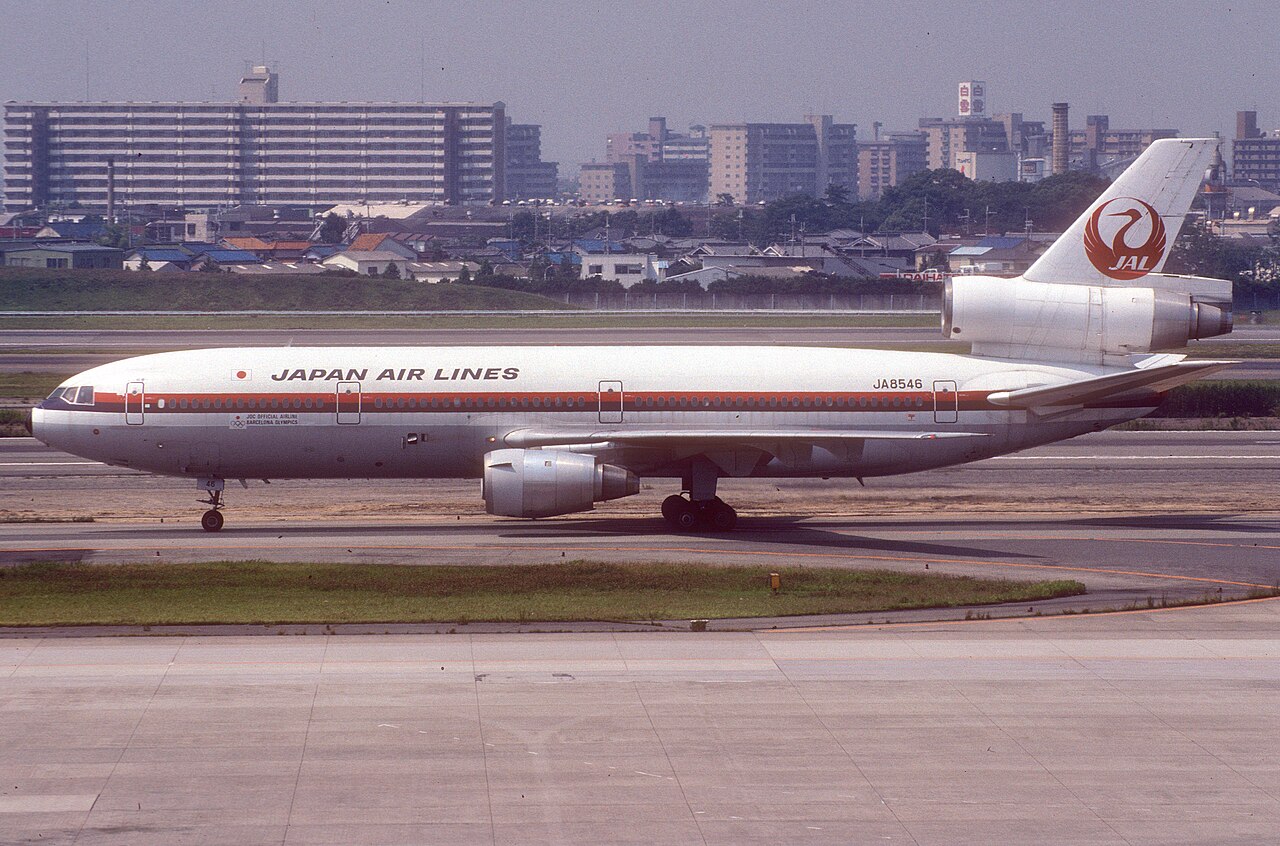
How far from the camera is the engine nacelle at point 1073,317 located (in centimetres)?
4112

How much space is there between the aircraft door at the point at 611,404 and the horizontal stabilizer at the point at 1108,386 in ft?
34.0

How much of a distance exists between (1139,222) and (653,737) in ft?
87.5

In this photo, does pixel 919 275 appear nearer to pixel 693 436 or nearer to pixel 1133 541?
pixel 1133 541

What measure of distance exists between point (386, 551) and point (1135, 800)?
22335mm

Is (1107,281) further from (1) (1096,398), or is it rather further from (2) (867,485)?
(2) (867,485)

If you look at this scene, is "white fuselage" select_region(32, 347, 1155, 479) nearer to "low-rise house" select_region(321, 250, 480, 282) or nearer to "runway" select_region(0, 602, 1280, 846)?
"runway" select_region(0, 602, 1280, 846)

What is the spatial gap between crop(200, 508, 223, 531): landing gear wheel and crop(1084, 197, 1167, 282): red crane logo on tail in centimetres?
2572

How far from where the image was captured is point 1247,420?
63812 millimetres

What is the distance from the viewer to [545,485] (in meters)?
38.8

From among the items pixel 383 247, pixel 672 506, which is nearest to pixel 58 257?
pixel 383 247

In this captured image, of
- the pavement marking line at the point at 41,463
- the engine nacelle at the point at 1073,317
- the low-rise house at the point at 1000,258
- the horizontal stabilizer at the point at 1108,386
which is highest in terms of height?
the low-rise house at the point at 1000,258

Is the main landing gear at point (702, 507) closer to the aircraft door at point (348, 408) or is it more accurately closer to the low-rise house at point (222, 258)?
the aircraft door at point (348, 408)

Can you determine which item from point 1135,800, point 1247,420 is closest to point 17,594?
point 1135,800

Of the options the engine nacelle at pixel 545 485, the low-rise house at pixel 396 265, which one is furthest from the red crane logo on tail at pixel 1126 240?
the low-rise house at pixel 396 265
